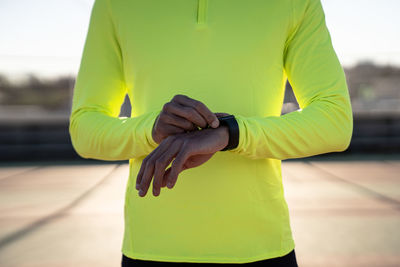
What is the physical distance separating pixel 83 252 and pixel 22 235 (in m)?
0.91

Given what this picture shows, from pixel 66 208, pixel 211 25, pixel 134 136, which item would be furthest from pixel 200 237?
pixel 66 208

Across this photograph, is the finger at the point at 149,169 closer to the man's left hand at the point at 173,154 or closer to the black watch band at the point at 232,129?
the man's left hand at the point at 173,154

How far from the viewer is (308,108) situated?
3.12 feet

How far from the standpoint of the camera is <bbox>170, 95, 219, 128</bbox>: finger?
2.61 ft

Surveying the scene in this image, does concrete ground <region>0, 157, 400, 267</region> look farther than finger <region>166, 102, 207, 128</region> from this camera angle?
Yes

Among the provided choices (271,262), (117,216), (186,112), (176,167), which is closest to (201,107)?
(186,112)

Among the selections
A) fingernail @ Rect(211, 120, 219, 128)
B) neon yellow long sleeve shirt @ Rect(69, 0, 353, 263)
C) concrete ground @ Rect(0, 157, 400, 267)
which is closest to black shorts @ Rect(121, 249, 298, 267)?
neon yellow long sleeve shirt @ Rect(69, 0, 353, 263)

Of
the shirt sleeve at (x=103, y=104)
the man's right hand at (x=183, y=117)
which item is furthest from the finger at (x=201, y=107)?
the shirt sleeve at (x=103, y=104)

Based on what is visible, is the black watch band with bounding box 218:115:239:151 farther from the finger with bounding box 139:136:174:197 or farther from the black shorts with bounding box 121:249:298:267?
the black shorts with bounding box 121:249:298:267

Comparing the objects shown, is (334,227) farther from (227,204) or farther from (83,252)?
(227,204)

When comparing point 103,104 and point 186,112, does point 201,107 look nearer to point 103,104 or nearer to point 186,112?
point 186,112

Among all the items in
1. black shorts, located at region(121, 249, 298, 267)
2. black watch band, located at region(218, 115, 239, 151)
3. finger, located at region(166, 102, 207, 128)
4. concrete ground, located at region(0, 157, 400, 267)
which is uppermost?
finger, located at region(166, 102, 207, 128)

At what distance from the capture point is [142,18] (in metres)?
1.05

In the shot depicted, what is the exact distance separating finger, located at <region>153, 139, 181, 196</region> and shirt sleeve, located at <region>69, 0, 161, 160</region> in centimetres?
15
